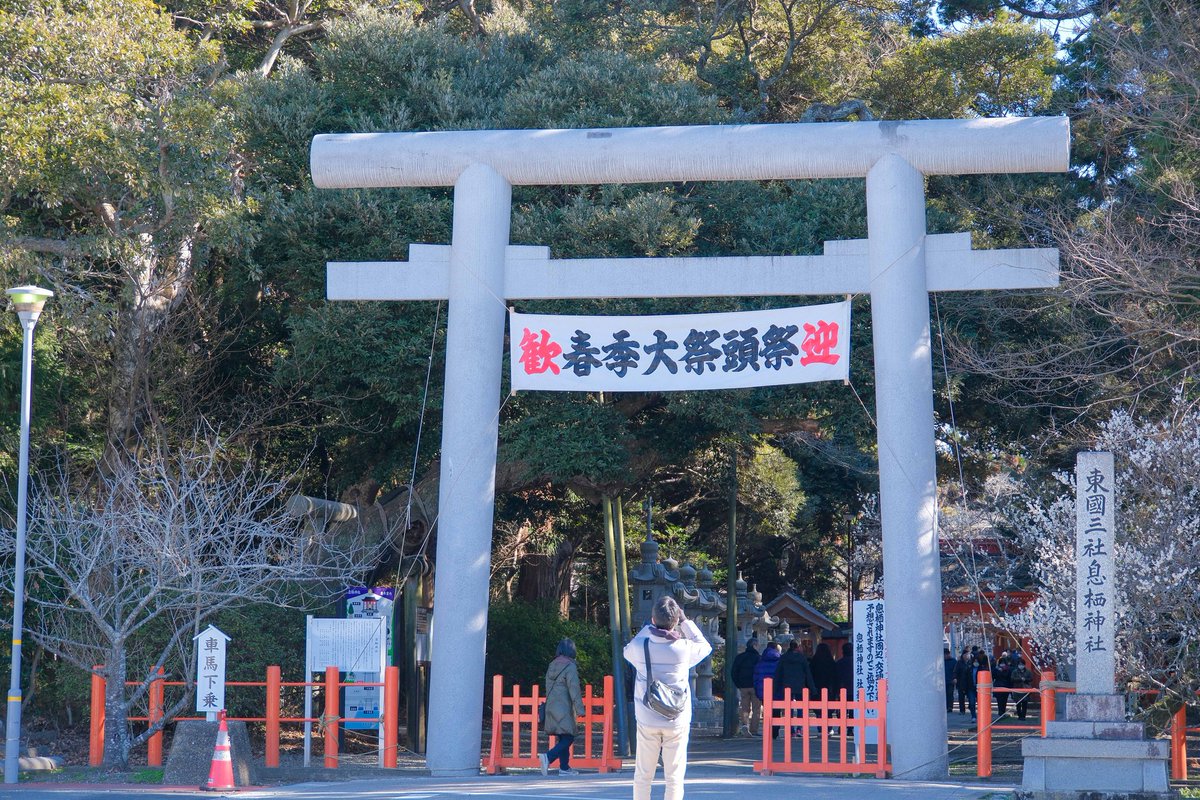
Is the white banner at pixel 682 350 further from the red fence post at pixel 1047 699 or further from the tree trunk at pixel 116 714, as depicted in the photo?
the tree trunk at pixel 116 714

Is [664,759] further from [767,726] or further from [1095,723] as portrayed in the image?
[767,726]

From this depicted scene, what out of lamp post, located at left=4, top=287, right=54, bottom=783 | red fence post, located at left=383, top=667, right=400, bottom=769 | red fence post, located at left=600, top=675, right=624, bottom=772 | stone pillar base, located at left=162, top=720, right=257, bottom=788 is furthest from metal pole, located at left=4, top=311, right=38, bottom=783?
red fence post, located at left=600, top=675, right=624, bottom=772

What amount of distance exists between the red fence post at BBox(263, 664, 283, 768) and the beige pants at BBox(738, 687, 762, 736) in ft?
31.4

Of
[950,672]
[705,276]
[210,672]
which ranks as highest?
[705,276]

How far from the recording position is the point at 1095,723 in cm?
895

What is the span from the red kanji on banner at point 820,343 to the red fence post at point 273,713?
6172 mm

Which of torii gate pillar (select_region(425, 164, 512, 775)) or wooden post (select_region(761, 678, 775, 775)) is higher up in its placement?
torii gate pillar (select_region(425, 164, 512, 775))

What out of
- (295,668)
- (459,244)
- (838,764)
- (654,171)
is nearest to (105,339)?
(295,668)

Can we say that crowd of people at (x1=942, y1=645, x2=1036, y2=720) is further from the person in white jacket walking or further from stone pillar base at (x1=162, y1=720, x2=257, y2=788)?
the person in white jacket walking

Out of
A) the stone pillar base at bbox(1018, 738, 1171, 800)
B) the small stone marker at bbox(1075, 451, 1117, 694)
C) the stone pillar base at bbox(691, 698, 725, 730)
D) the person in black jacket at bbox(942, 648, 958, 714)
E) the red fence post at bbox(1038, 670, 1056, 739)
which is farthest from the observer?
the person in black jacket at bbox(942, 648, 958, 714)

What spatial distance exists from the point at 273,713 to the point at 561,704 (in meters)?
2.98

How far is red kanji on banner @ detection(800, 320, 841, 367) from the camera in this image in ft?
37.5

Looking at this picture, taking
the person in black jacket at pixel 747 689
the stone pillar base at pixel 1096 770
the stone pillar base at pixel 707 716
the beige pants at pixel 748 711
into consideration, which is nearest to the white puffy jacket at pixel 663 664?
the stone pillar base at pixel 1096 770

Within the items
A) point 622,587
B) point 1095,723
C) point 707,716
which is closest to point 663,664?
point 1095,723
